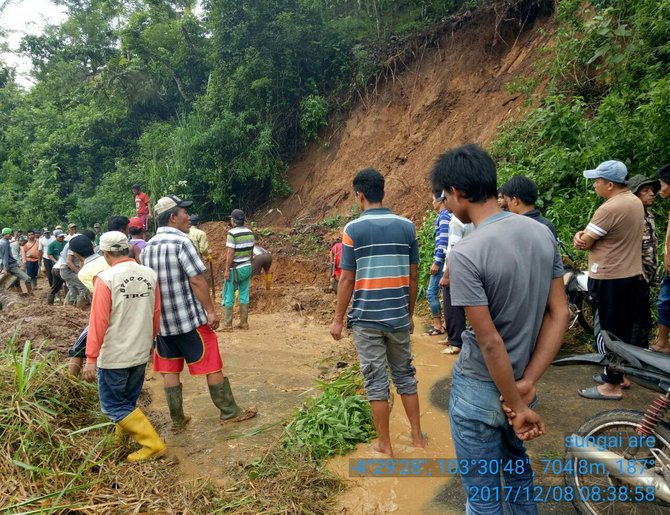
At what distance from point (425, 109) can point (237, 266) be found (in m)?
8.05

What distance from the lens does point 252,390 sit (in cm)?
492

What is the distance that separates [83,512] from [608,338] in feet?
10.9

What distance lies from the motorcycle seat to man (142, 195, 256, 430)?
292cm

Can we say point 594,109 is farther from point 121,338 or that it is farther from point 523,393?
point 121,338

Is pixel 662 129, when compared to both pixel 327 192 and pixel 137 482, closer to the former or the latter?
pixel 137 482

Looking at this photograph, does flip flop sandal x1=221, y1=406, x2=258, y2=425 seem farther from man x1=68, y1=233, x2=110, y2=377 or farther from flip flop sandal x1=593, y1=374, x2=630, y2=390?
flip flop sandal x1=593, y1=374, x2=630, y2=390

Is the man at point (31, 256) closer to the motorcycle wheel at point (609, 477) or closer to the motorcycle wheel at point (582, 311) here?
the motorcycle wheel at point (582, 311)

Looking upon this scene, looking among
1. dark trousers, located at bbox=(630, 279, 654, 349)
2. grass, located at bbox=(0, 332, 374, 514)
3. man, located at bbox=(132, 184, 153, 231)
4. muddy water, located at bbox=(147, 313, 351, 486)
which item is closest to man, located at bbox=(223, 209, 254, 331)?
muddy water, located at bbox=(147, 313, 351, 486)

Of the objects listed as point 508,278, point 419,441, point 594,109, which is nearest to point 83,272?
point 419,441

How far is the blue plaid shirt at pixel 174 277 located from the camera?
383 centimetres

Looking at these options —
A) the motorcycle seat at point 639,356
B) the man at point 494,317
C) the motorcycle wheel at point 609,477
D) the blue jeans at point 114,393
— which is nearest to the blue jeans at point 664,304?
the motorcycle seat at point 639,356

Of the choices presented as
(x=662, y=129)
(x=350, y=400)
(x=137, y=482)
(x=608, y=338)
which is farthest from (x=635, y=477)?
(x=662, y=129)

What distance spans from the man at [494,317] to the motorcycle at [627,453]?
2.07 feet

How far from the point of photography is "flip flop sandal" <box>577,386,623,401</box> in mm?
3739
